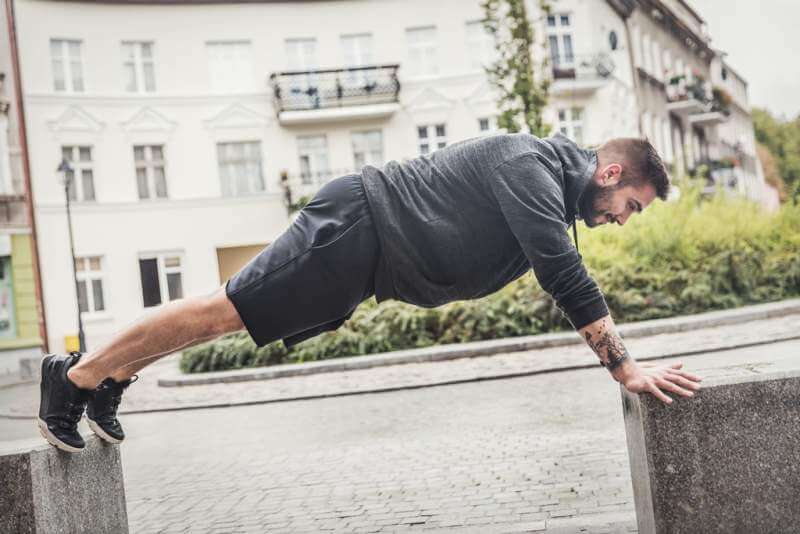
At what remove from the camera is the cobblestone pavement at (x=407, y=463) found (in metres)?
4.41

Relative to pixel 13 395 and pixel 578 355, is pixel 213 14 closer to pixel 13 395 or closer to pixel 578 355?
pixel 13 395

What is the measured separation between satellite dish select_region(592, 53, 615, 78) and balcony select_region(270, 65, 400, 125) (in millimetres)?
6755

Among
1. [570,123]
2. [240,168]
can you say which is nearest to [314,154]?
[240,168]

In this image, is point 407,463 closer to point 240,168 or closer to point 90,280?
point 90,280

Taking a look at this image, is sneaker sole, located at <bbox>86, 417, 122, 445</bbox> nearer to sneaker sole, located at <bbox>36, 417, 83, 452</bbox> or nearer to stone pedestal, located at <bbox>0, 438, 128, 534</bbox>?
stone pedestal, located at <bbox>0, 438, 128, 534</bbox>

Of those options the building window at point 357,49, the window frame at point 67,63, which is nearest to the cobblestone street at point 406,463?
the window frame at point 67,63

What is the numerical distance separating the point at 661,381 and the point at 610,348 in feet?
0.86

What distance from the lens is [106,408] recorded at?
3.80 meters

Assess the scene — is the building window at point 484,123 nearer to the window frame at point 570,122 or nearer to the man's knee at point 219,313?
the window frame at point 570,122

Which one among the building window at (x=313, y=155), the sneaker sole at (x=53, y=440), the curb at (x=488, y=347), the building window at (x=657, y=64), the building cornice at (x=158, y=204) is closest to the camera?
the sneaker sole at (x=53, y=440)

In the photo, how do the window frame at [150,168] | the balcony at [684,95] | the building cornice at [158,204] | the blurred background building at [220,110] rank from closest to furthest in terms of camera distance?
the building cornice at [158,204] < the blurred background building at [220,110] < the window frame at [150,168] < the balcony at [684,95]

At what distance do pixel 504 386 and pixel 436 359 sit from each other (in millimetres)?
3037

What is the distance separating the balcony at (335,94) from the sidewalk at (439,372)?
18.9 m

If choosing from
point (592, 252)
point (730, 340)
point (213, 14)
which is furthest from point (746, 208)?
point (213, 14)
